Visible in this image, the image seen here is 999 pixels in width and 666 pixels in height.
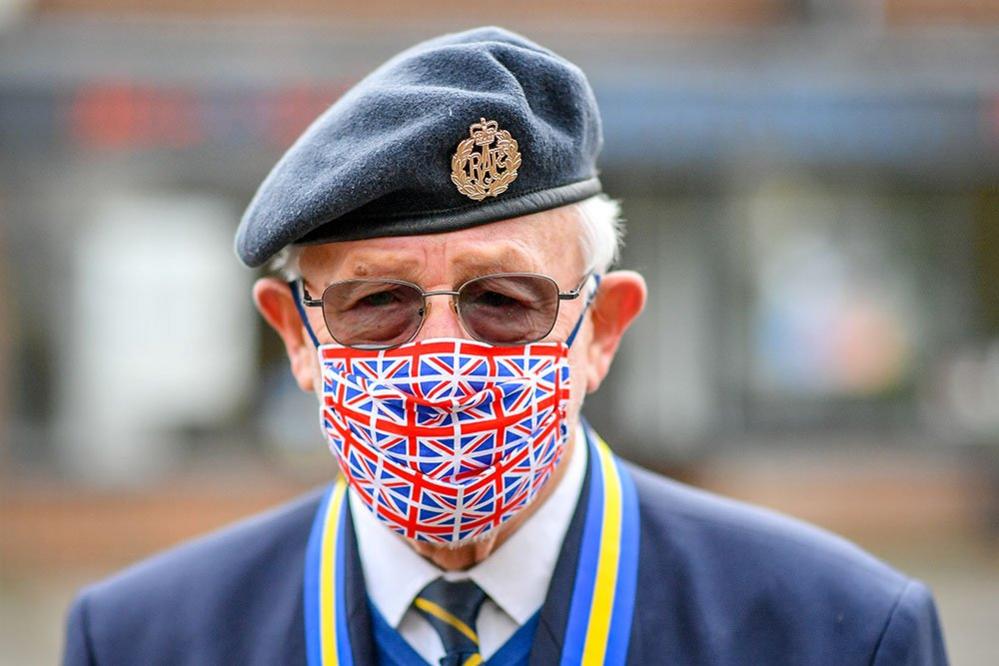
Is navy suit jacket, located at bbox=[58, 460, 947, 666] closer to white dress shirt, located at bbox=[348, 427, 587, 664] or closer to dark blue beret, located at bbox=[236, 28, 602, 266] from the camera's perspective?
white dress shirt, located at bbox=[348, 427, 587, 664]

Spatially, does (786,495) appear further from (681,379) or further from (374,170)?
(374,170)

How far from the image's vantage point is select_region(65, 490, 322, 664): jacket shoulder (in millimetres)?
2400

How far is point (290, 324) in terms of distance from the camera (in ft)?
8.19

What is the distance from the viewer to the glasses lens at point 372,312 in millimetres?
2236

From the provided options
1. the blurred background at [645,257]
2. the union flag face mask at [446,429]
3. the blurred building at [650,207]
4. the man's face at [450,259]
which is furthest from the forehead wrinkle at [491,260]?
the blurred background at [645,257]

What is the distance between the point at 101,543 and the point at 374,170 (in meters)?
9.03

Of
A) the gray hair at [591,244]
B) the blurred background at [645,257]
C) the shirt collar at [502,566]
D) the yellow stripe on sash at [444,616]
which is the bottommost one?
the blurred background at [645,257]

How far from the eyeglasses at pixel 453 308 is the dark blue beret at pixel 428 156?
0.32ft

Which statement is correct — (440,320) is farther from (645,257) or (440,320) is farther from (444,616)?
(645,257)

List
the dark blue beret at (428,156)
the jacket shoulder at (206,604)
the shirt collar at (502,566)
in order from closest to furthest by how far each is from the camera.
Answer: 1. the dark blue beret at (428,156)
2. the shirt collar at (502,566)
3. the jacket shoulder at (206,604)

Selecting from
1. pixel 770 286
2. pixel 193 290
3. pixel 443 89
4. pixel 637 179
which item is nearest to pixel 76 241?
pixel 193 290

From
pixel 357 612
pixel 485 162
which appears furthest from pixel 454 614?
pixel 485 162

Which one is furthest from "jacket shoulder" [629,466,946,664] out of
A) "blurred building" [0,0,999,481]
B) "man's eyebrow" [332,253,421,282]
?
"blurred building" [0,0,999,481]

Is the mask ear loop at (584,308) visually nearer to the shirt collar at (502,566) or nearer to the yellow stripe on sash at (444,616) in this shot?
the shirt collar at (502,566)
